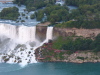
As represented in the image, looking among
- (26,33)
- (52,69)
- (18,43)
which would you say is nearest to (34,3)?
(26,33)

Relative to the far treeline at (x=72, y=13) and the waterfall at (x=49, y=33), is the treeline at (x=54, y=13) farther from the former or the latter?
the waterfall at (x=49, y=33)

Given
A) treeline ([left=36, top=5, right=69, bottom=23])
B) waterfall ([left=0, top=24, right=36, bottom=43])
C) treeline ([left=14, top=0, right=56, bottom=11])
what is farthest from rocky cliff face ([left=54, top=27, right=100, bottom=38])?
treeline ([left=14, top=0, right=56, bottom=11])

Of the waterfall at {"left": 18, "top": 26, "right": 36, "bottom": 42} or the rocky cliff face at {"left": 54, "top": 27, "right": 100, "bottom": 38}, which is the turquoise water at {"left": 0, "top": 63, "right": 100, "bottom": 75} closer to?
the rocky cliff face at {"left": 54, "top": 27, "right": 100, "bottom": 38}

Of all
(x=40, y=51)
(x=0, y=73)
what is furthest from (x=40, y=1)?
(x=0, y=73)

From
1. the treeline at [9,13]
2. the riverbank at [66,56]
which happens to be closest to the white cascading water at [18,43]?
the riverbank at [66,56]

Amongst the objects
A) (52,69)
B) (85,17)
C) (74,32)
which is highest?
(85,17)

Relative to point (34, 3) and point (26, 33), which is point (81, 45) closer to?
point (26, 33)

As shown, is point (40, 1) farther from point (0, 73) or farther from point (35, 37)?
point (0, 73)
